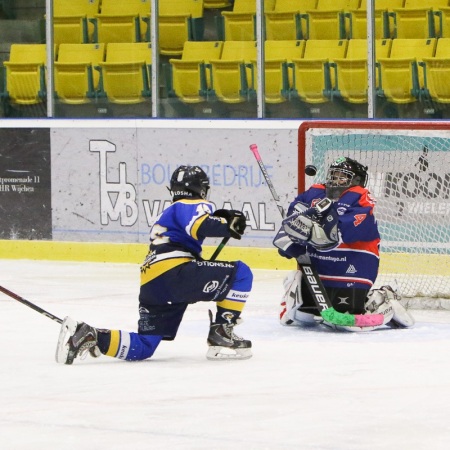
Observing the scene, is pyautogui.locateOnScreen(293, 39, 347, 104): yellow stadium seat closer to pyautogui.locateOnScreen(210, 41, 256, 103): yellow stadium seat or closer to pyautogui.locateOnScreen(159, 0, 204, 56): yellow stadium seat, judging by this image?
pyautogui.locateOnScreen(210, 41, 256, 103): yellow stadium seat

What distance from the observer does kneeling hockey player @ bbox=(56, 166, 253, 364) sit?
6375 mm

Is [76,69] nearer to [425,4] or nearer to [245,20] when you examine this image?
[245,20]

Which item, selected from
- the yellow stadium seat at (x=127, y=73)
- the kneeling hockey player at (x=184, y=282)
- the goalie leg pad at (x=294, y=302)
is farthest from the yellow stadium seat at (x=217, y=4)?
the kneeling hockey player at (x=184, y=282)

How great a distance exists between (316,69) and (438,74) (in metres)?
0.99

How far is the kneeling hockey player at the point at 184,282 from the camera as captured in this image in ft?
20.9

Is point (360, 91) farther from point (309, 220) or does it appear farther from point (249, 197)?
point (309, 220)

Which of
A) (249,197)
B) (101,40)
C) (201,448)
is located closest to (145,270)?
(201,448)

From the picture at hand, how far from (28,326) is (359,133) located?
2.96m

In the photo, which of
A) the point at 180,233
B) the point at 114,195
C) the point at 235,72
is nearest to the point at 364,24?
the point at 235,72

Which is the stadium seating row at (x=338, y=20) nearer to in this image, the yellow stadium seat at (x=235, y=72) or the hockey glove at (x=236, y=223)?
the yellow stadium seat at (x=235, y=72)

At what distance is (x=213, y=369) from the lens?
20.6 ft

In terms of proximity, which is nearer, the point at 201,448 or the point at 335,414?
the point at 201,448

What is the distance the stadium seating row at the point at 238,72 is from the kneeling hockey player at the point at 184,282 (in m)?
4.32

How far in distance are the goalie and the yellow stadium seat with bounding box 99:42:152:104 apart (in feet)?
13.8
